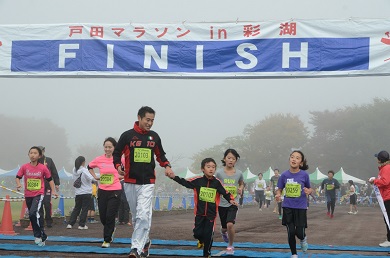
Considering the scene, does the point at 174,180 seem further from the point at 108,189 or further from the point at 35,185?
the point at 35,185

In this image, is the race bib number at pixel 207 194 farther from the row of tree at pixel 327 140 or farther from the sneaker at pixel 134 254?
the row of tree at pixel 327 140

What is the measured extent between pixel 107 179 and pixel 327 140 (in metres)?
90.6

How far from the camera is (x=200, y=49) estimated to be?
1177cm

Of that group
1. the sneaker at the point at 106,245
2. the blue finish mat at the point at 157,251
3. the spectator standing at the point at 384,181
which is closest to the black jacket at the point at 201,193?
the blue finish mat at the point at 157,251

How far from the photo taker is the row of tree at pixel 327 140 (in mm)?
87000

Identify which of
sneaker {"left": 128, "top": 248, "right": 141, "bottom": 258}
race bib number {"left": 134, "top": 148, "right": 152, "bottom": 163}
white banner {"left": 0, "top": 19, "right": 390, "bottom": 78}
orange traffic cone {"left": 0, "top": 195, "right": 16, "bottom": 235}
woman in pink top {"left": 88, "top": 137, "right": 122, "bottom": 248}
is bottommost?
orange traffic cone {"left": 0, "top": 195, "right": 16, "bottom": 235}

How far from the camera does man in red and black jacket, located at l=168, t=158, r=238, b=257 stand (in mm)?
9244

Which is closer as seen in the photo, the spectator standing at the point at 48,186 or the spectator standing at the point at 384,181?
the spectator standing at the point at 384,181

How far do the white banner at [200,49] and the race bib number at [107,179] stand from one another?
2033 mm

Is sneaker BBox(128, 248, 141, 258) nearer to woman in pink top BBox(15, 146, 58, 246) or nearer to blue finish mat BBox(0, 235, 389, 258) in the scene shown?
blue finish mat BBox(0, 235, 389, 258)

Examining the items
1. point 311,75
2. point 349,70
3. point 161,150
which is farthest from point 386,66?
point 161,150

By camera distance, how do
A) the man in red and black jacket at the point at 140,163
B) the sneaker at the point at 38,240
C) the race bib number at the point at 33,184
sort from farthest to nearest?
the race bib number at the point at 33,184 → the sneaker at the point at 38,240 → the man in red and black jacket at the point at 140,163

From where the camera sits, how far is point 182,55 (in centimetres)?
1180

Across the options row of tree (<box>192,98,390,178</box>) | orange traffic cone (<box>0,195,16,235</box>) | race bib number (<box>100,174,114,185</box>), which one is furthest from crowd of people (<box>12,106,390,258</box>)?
row of tree (<box>192,98,390,178</box>)
